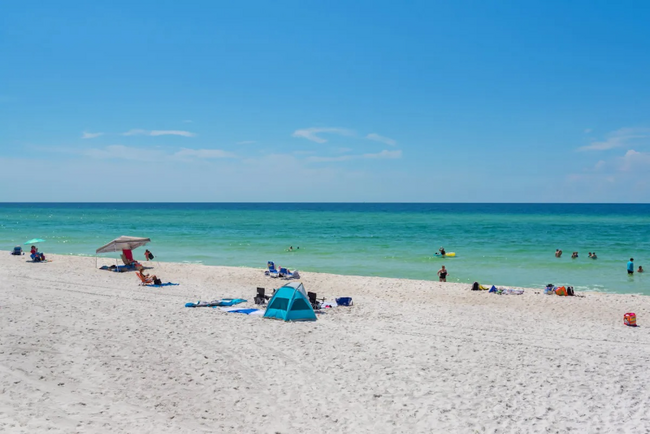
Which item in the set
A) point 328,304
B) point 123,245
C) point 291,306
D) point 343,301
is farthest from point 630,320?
point 123,245

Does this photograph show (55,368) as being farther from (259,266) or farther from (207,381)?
(259,266)

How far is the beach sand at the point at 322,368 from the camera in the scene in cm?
852

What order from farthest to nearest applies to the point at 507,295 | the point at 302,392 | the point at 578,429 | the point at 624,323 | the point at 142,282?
the point at 142,282 → the point at 507,295 → the point at 624,323 → the point at 302,392 → the point at 578,429

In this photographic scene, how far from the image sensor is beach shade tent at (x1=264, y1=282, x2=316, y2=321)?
15.7 meters

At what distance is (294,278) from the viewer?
25.4 meters

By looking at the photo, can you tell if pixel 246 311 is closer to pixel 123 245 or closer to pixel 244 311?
pixel 244 311

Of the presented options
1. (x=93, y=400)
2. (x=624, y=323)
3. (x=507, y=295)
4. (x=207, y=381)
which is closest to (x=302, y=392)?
(x=207, y=381)

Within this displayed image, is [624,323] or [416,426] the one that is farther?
[624,323]

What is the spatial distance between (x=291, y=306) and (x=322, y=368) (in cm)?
475

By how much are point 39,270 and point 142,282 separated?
7984 millimetres

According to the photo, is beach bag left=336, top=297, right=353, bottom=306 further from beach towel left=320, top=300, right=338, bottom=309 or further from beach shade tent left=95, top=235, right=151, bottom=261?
beach shade tent left=95, top=235, right=151, bottom=261

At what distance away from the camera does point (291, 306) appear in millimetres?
15750

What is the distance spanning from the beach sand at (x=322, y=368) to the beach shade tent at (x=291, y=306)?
0.50 m

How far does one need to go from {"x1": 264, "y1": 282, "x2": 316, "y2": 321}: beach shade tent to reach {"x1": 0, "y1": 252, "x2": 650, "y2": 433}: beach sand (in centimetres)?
50
